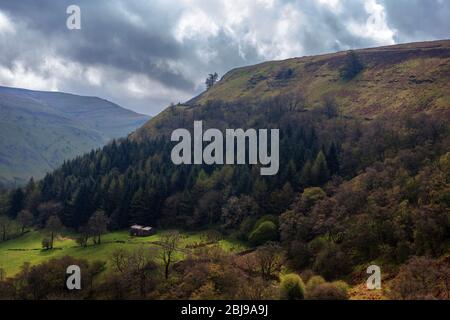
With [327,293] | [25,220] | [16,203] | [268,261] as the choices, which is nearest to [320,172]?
[268,261]

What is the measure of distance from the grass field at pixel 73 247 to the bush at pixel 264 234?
294 centimetres

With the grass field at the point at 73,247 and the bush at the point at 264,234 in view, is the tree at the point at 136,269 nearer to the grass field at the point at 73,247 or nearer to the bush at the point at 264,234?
the grass field at the point at 73,247

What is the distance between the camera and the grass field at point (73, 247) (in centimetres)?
8688

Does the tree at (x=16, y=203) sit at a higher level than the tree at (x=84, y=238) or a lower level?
higher

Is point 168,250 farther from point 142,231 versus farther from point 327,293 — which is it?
point 327,293

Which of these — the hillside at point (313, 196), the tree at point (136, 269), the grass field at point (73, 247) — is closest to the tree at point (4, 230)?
the hillside at point (313, 196)

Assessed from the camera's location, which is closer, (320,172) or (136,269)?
(136,269)

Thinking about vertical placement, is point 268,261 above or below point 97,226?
below

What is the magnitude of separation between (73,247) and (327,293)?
244ft

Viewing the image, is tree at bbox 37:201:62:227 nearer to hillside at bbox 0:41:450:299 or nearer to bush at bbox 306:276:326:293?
hillside at bbox 0:41:450:299

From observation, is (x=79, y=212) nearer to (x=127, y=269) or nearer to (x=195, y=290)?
(x=127, y=269)

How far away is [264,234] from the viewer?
85938mm

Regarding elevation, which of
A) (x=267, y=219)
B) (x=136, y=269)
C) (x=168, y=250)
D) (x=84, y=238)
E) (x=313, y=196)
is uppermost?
(x=313, y=196)

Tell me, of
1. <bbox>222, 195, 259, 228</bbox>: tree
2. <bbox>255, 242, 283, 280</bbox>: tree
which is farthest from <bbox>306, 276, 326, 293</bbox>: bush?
<bbox>222, 195, 259, 228</bbox>: tree
